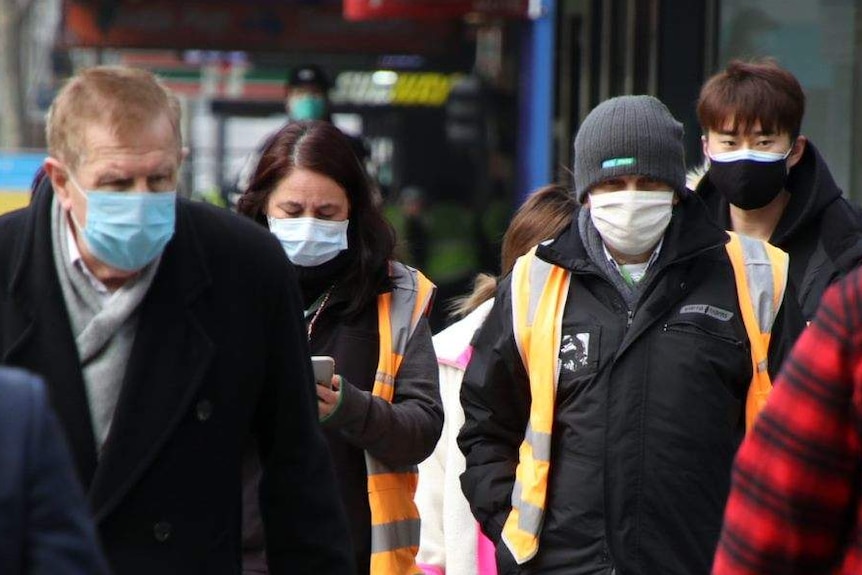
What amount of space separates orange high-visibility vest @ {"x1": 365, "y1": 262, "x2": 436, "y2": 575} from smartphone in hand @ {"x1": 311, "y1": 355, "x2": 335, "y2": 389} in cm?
29

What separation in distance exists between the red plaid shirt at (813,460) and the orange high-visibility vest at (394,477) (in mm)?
1902

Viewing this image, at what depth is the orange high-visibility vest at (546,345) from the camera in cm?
391

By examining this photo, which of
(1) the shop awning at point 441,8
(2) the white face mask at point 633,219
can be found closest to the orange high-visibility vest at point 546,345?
(2) the white face mask at point 633,219

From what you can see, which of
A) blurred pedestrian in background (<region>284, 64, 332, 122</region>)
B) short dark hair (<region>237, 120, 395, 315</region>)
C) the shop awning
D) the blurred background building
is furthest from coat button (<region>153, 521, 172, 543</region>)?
the shop awning

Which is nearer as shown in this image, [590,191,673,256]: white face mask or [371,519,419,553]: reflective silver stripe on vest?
[590,191,673,256]: white face mask

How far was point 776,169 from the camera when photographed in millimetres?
4914

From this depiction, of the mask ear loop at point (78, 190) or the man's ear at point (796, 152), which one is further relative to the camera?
the man's ear at point (796, 152)

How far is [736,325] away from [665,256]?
8.6 inches

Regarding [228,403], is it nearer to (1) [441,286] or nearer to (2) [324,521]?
(2) [324,521]

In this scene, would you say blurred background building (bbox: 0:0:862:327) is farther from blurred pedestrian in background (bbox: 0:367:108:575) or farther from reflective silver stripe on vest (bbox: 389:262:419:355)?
blurred pedestrian in background (bbox: 0:367:108:575)

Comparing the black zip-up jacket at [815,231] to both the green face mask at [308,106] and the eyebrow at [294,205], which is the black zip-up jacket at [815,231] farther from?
the green face mask at [308,106]

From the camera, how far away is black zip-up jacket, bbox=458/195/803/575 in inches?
150

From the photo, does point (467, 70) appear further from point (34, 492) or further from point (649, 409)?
point (34, 492)

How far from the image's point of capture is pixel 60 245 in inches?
120
